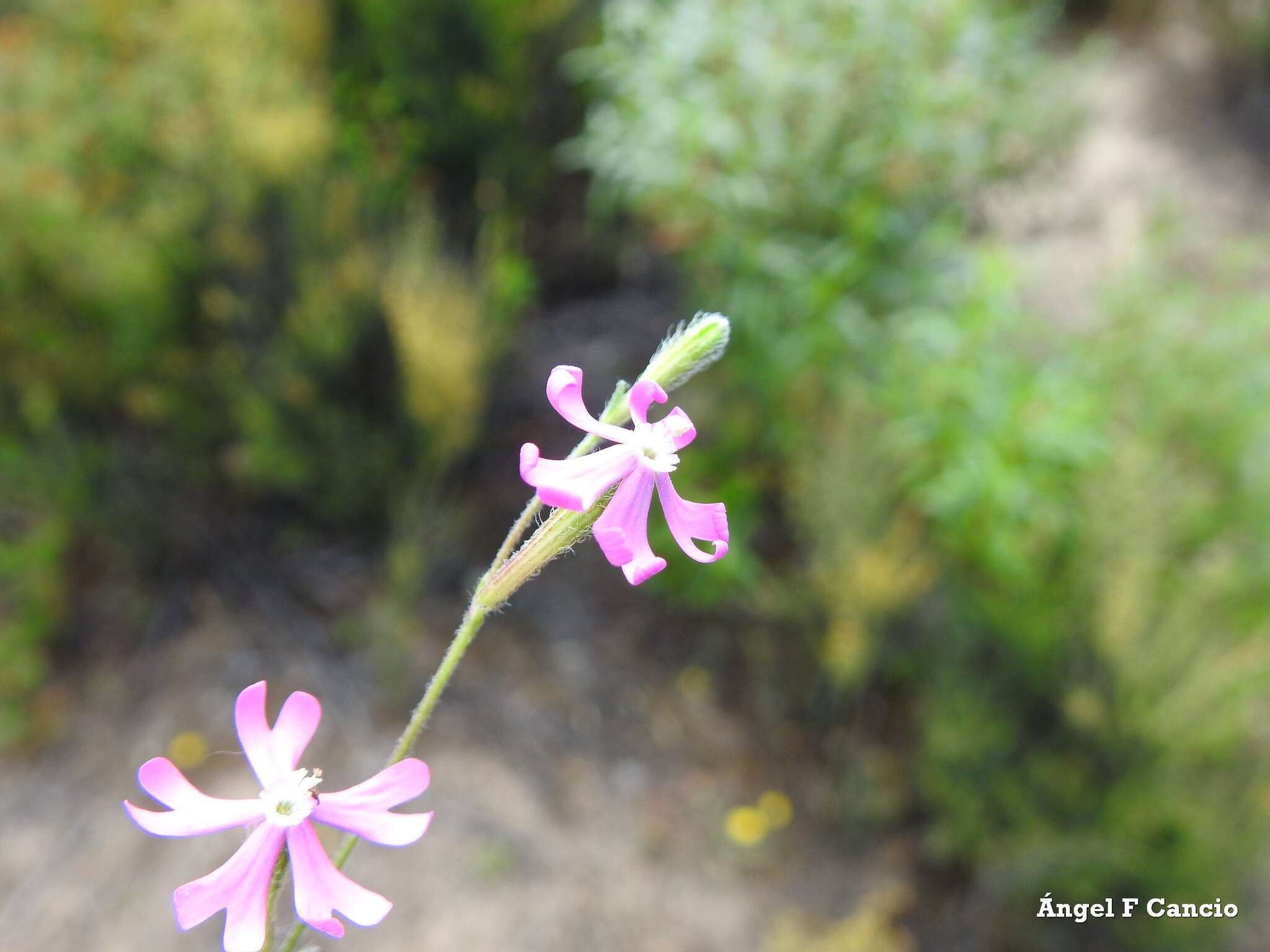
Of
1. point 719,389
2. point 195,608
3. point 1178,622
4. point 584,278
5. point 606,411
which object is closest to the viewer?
point 606,411

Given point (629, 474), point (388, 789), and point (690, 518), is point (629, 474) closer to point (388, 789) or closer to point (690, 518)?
point (690, 518)

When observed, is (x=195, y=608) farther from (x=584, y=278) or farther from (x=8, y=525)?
(x=584, y=278)

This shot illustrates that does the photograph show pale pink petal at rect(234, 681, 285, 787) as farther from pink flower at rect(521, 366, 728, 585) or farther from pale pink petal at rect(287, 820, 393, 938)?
pink flower at rect(521, 366, 728, 585)

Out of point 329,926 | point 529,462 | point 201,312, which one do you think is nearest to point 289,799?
point 329,926

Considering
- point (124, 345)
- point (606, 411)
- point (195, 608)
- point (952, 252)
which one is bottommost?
point (606, 411)

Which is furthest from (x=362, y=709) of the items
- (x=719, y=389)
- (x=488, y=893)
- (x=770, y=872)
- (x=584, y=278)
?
(x=584, y=278)

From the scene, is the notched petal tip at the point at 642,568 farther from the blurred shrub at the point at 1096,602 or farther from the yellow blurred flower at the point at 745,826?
the yellow blurred flower at the point at 745,826

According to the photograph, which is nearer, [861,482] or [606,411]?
[606,411]
